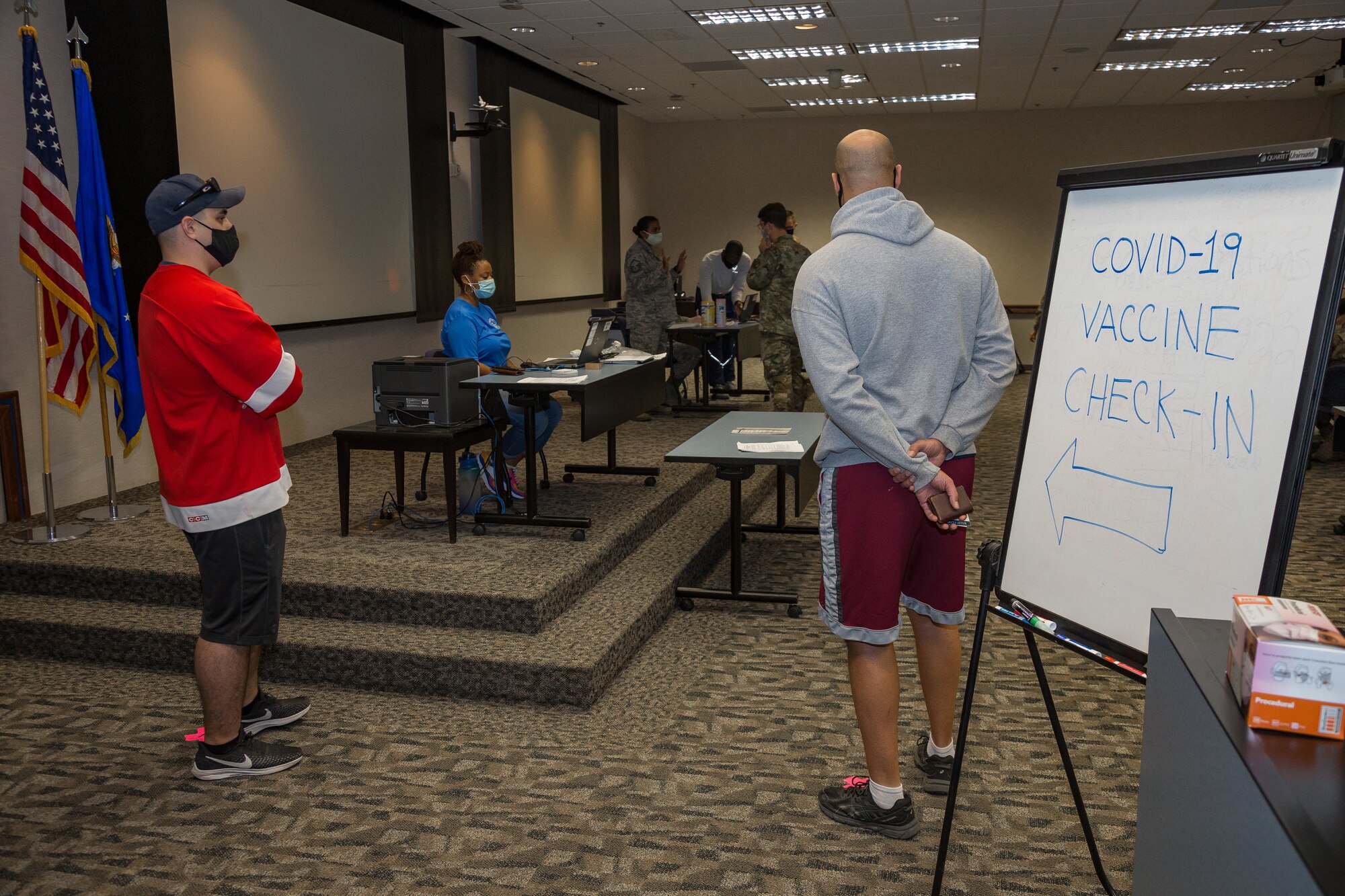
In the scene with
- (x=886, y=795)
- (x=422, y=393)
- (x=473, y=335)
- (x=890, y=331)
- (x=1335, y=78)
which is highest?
(x=1335, y=78)

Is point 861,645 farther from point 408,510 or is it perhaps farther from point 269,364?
point 408,510

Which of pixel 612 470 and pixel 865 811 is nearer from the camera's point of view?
pixel 865 811

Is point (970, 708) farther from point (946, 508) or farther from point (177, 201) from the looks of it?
point (177, 201)

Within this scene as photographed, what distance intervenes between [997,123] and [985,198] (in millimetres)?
974

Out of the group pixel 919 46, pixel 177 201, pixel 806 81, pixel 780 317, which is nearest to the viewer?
pixel 177 201

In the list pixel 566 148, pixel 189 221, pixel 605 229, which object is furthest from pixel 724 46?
pixel 189 221

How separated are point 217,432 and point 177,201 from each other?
0.59 m

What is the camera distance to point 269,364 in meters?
2.54

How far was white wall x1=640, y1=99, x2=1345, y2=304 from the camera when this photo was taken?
1233cm

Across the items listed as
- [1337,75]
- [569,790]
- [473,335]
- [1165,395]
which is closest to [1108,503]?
[1165,395]

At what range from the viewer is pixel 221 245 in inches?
102

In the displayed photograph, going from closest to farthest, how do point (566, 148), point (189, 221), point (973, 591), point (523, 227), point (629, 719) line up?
point (189, 221), point (629, 719), point (973, 591), point (523, 227), point (566, 148)

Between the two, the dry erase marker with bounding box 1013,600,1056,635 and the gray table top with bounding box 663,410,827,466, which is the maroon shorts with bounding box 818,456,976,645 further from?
the gray table top with bounding box 663,410,827,466

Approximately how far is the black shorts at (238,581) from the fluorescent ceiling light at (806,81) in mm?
9049
